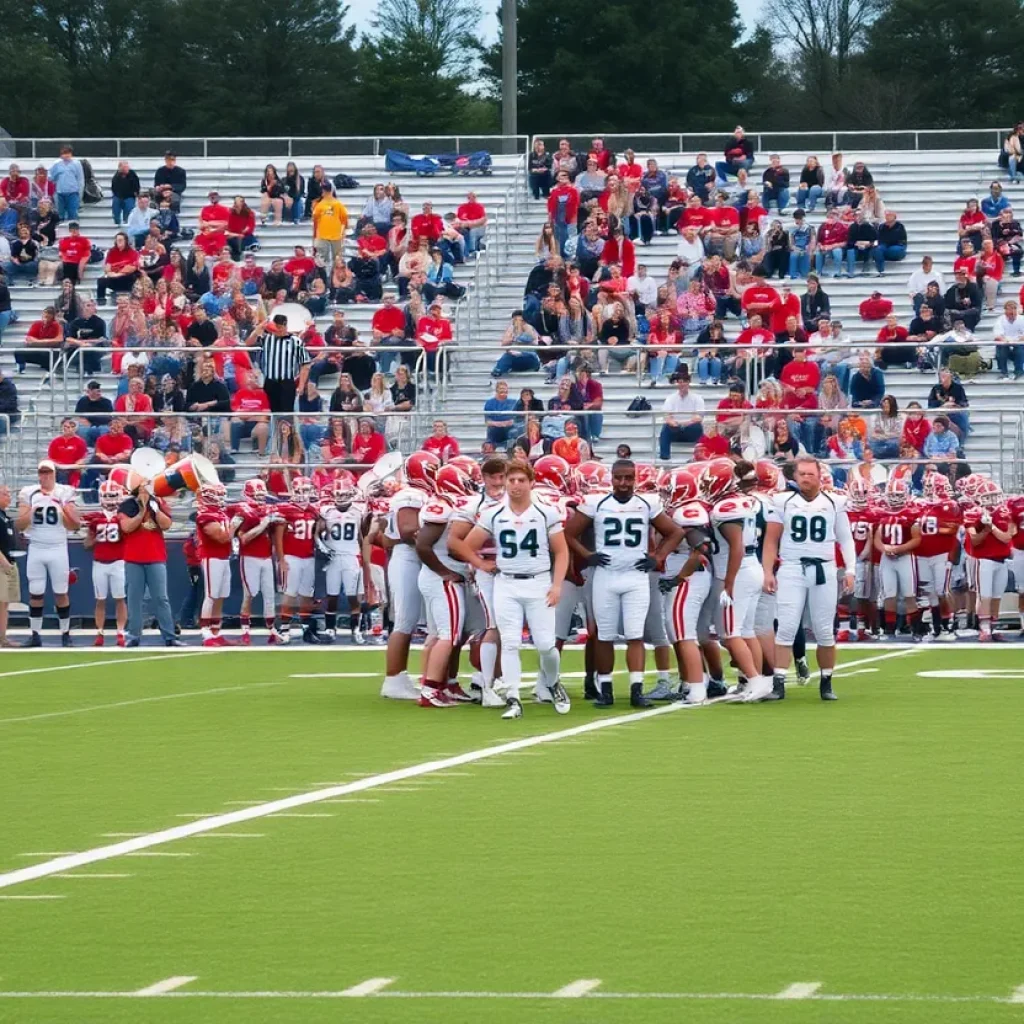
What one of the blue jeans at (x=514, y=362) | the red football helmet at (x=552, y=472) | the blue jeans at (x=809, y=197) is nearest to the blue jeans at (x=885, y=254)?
the blue jeans at (x=809, y=197)

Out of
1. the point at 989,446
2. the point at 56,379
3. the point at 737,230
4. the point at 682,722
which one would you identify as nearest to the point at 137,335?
the point at 56,379

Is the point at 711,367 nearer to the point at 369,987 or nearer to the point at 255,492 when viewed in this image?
the point at 255,492

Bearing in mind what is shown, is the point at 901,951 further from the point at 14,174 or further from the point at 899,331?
the point at 14,174

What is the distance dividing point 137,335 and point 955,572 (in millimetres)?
11123

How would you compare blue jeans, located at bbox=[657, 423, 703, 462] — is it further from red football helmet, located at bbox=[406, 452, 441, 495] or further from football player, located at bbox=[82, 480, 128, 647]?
red football helmet, located at bbox=[406, 452, 441, 495]

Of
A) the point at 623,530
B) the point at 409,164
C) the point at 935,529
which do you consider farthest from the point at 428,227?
the point at 623,530

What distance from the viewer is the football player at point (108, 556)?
20.9 metres

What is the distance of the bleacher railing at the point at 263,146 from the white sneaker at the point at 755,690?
19.6m

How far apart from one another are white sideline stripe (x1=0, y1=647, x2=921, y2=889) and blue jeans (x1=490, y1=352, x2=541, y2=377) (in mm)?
12917

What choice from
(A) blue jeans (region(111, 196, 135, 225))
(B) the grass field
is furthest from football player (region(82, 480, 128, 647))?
(A) blue jeans (region(111, 196, 135, 225))

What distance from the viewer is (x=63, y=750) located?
11812mm


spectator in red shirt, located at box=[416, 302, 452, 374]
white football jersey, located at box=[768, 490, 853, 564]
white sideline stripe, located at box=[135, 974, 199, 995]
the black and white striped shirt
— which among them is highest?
spectator in red shirt, located at box=[416, 302, 452, 374]

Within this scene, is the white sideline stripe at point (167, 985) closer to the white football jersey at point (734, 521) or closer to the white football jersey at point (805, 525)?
the white football jersey at point (734, 521)

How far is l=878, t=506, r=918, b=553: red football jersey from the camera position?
20703mm
